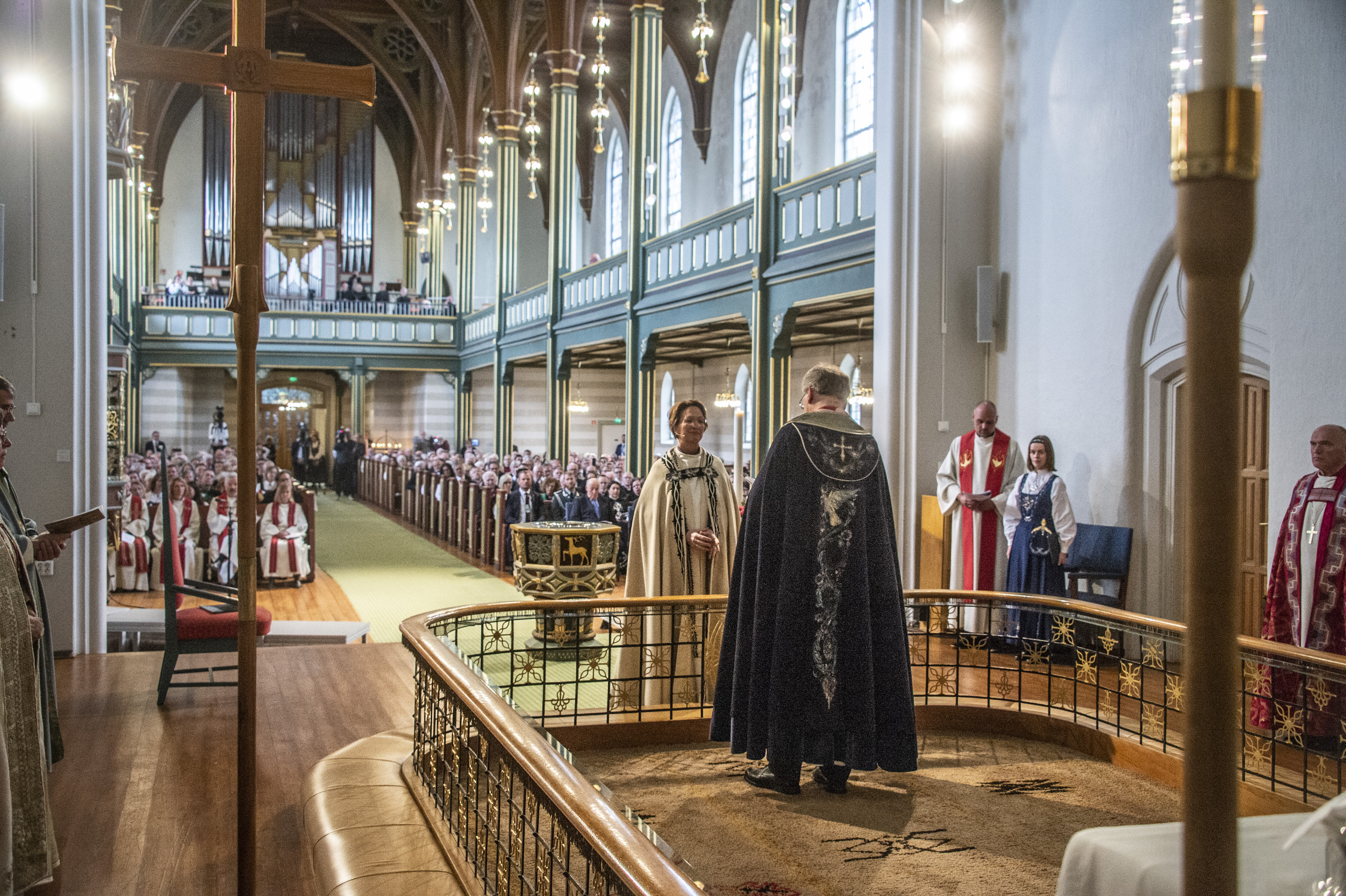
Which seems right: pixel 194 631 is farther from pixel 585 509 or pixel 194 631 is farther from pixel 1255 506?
pixel 1255 506

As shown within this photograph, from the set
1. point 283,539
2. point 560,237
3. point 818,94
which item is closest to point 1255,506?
point 283,539

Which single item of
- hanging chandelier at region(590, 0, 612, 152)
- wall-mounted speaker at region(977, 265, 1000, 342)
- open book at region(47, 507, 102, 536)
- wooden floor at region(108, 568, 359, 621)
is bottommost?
wooden floor at region(108, 568, 359, 621)

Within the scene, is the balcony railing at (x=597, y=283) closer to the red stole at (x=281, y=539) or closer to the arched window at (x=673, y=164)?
the arched window at (x=673, y=164)

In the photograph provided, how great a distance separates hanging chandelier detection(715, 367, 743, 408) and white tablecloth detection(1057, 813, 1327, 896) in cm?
997

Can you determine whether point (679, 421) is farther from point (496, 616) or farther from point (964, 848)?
point (964, 848)

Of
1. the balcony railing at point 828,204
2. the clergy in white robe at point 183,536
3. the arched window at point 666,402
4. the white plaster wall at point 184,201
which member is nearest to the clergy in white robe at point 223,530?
the clergy in white robe at point 183,536

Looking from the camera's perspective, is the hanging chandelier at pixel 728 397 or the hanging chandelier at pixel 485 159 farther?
the hanging chandelier at pixel 485 159

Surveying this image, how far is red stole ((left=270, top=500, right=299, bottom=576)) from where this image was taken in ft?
34.8

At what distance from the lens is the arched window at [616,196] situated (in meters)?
24.5

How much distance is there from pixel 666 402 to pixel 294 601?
15126 mm

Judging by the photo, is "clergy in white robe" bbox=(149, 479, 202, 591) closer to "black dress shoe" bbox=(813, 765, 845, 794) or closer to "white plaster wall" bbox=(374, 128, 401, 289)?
"black dress shoe" bbox=(813, 765, 845, 794)

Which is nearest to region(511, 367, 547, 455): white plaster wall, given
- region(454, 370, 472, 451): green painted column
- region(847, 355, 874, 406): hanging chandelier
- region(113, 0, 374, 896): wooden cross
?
region(454, 370, 472, 451): green painted column

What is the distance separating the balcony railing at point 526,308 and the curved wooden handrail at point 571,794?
15832mm

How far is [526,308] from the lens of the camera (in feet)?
65.0
